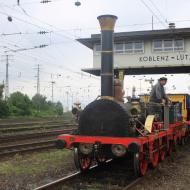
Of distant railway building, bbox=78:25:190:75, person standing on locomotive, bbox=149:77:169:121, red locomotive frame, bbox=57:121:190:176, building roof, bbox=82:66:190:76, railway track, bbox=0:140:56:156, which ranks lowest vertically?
railway track, bbox=0:140:56:156

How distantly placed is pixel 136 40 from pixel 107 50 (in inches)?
1069

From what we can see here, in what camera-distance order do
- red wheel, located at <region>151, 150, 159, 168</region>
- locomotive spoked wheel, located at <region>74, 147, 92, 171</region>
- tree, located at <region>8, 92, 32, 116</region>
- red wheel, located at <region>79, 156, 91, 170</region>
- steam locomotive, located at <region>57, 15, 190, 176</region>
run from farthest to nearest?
tree, located at <region>8, 92, 32, 116</region> < red wheel, located at <region>151, 150, 159, 168</region> < red wheel, located at <region>79, 156, 91, 170</region> < locomotive spoked wheel, located at <region>74, 147, 92, 171</region> < steam locomotive, located at <region>57, 15, 190, 176</region>

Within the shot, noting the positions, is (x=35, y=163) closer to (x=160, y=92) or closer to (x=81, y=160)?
(x=81, y=160)

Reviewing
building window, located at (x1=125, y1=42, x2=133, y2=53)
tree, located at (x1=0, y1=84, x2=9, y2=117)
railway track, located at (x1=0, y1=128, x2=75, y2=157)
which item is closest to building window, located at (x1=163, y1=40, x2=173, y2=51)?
building window, located at (x1=125, y1=42, x2=133, y2=53)

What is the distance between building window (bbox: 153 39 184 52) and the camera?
115 feet

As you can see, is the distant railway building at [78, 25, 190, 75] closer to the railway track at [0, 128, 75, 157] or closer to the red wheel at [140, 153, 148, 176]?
the railway track at [0, 128, 75, 157]

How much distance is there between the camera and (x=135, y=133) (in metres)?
9.55

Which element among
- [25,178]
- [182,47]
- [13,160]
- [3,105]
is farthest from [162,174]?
[3,105]

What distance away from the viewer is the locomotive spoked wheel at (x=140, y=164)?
29.5 feet

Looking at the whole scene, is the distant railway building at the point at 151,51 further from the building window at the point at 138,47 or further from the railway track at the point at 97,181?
the railway track at the point at 97,181

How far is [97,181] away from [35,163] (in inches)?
120

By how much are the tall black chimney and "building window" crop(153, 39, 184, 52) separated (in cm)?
2592

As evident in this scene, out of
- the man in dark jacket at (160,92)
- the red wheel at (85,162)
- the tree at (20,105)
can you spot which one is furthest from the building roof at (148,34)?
the tree at (20,105)

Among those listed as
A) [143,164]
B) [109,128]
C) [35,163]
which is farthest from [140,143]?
[35,163]
